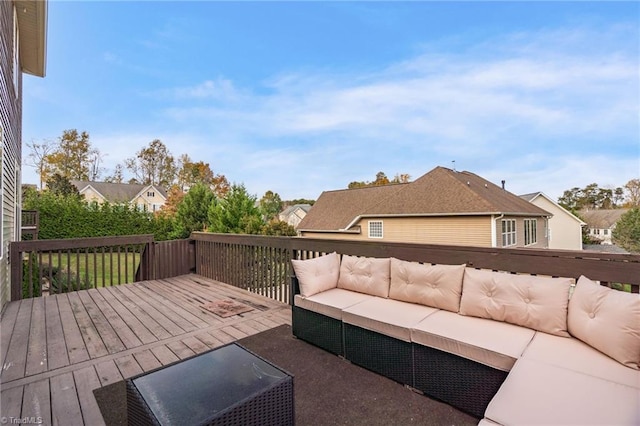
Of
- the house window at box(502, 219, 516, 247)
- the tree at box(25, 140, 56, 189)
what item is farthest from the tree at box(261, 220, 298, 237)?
the tree at box(25, 140, 56, 189)

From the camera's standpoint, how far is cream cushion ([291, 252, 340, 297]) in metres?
3.02

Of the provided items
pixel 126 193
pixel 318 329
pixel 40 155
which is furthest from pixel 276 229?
pixel 126 193

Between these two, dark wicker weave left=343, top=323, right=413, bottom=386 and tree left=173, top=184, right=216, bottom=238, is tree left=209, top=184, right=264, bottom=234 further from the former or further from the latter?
dark wicker weave left=343, top=323, right=413, bottom=386

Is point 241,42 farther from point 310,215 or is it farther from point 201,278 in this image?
point 310,215

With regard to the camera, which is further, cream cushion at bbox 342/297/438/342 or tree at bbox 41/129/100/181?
tree at bbox 41/129/100/181

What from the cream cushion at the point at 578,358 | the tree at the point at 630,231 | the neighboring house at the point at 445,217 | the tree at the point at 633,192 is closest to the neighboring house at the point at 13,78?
the cream cushion at the point at 578,358

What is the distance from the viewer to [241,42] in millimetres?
8273

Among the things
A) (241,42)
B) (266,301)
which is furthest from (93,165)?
(266,301)

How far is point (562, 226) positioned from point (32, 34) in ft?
86.9

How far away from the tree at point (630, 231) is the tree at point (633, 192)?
6714 mm

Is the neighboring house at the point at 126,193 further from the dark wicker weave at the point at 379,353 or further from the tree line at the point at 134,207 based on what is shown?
the dark wicker weave at the point at 379,353

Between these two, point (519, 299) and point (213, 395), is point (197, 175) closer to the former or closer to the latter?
point (213, 395)

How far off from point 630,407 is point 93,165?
3353 cm

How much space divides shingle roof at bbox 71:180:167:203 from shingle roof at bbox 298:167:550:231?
18421 mm
